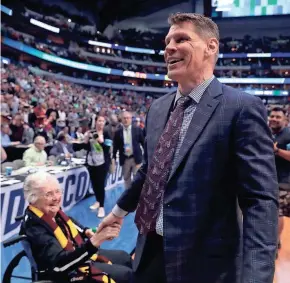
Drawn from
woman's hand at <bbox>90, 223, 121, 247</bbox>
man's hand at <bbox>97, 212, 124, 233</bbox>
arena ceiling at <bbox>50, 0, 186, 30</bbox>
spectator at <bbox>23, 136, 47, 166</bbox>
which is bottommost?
spectator at <bbox>23, 136, 47, 166</bbox>

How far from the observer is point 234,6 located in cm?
1107

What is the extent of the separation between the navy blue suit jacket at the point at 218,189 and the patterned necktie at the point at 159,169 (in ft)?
0.15

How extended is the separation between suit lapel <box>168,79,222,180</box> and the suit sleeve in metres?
0.08

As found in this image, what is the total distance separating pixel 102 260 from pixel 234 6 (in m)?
10.4

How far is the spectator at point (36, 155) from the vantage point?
4842 mm

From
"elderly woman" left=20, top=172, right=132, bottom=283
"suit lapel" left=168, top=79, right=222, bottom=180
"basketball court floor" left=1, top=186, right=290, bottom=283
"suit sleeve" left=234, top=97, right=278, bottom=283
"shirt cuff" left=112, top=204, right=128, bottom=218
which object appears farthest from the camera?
"basketball court floor" left=1, top=186, right=290, bottom=283

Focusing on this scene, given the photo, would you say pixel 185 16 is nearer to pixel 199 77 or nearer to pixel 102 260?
A: pixel 199 77

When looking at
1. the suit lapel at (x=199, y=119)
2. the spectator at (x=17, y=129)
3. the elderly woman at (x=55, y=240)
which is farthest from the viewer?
the spectator at (x=17, y=129)

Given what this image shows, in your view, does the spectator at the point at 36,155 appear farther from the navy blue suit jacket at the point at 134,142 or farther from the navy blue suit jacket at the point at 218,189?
the navy blue suit jacket at the point at 218,189

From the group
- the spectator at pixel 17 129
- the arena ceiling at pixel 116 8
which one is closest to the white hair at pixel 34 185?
the spectator at pixel 17 129

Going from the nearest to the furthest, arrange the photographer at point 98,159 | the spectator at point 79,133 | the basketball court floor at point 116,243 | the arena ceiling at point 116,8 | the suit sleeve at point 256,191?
the suit sleeve at point 256,191 < the basketball court floor at point 116,243 < the photographer at point 98,159 < the spectator at point 79,133 < the arena ceiling at point 116,8

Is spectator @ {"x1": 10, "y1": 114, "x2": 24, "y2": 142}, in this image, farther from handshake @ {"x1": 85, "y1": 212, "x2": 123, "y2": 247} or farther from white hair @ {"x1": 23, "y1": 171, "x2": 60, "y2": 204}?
handshake @ {"x1": 85, "y1": 212, "x2": 123, "y2": 247}

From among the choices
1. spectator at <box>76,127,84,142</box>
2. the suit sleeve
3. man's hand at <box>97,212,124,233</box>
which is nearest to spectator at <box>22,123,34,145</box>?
spectator at <box>76,127,84,142</box>

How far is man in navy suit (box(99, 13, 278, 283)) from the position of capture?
865 millimetres
